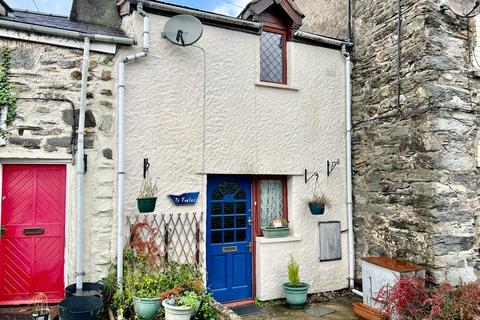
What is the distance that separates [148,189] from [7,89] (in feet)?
8.23

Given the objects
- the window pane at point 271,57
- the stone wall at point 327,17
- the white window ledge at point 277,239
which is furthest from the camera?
the stone wall at point 327,17

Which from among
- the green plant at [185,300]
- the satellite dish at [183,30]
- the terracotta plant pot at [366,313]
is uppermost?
the satellite dish at [183,30]

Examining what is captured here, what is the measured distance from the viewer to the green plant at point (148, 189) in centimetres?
595

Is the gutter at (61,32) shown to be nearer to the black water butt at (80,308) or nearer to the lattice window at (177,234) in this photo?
the lattice window at (177,234)

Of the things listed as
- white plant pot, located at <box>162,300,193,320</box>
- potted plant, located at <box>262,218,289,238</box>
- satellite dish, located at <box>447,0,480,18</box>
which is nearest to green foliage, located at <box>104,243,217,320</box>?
white plant pot, located at <box>162,300,193,320</box>

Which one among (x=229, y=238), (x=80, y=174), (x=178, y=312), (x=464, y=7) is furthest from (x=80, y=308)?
(x=464, y=7)

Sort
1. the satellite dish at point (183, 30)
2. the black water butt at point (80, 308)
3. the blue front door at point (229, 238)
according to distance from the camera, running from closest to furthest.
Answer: the black water butt at point (80, 308), the satellite dish at point (183, 30), the blue front door at point (229, 238)

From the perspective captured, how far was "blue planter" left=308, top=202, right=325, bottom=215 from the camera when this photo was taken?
23.2 ft

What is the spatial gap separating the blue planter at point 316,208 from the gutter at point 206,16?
11.6 ft

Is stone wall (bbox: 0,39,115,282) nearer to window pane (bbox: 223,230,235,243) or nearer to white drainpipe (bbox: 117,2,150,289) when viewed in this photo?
white drainpipe (bbox: 117,2,150,289)

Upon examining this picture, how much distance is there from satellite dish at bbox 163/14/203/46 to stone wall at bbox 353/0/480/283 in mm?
3670

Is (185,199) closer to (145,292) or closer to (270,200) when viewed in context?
(145,292)

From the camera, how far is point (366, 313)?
5.98 metres

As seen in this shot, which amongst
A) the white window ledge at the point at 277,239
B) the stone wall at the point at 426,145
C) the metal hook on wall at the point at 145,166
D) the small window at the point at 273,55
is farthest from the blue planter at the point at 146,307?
the small window at the point at 273,55
